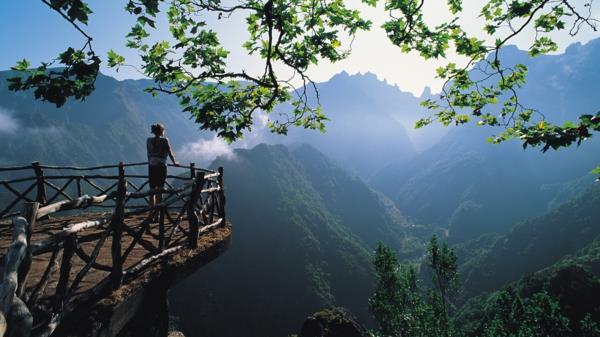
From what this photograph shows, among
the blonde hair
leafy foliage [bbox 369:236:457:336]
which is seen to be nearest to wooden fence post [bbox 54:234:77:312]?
the blonde hair

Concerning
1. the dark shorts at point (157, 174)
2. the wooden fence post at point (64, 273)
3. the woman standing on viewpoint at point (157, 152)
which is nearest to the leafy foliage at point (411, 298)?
the dark shorts at point (157, 174)

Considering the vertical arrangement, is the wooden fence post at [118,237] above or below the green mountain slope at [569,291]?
above

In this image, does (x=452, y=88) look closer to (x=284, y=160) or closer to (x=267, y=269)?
(x=267, y=269)

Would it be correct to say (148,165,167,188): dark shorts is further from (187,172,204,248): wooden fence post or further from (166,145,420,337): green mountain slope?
(166,145,420,337): green mountain slope

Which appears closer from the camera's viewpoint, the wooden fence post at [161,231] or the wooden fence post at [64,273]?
the wooden fence post at [64,273]

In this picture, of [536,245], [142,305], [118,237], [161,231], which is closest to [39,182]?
[161,231]

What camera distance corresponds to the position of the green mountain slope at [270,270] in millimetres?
99500

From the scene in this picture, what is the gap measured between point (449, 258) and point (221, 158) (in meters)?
139

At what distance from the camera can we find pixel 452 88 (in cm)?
659

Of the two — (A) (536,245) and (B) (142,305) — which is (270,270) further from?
(B) (142,305)

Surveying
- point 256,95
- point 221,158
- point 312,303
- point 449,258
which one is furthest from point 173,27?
point 221,158

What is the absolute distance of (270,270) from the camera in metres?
118

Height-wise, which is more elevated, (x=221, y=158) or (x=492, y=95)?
(x=221, y=158)

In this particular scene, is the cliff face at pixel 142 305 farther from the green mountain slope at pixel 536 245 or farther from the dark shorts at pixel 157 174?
the green mountain slope at pixel 536 245
